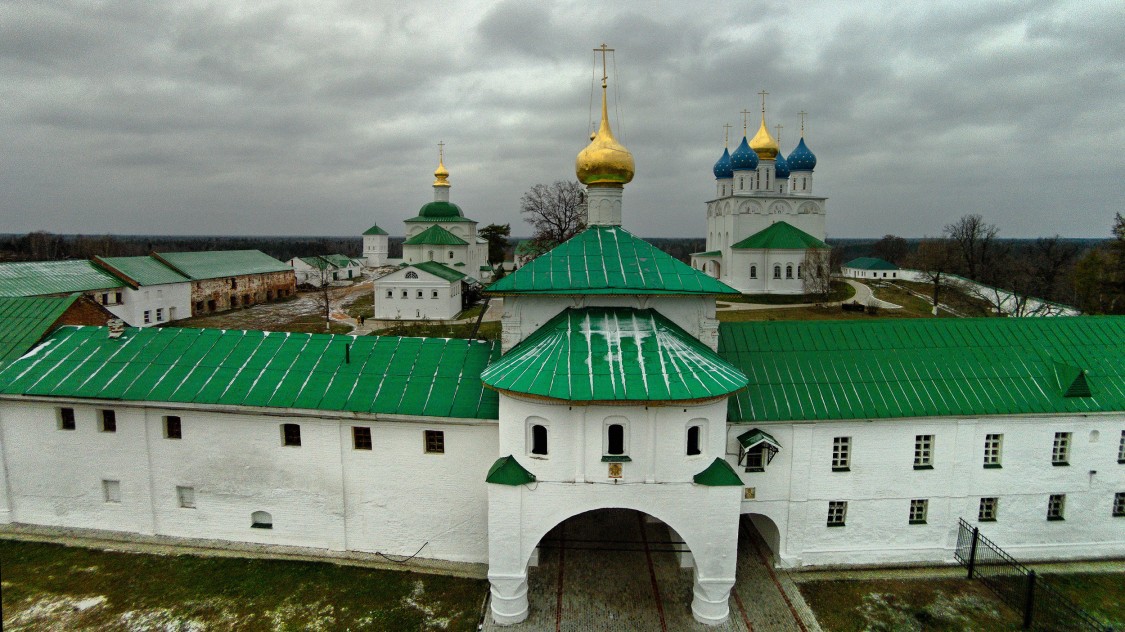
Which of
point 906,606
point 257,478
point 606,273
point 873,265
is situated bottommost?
point 906,606

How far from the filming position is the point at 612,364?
14195 mm

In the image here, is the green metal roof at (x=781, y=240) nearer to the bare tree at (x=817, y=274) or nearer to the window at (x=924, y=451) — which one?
the bare tree at (x=817, y=274)

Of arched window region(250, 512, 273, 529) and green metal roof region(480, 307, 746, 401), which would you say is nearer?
green metal roof region(480, 307, 746, 401)

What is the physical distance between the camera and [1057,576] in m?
16.9

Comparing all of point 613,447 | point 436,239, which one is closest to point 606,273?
point 613,447

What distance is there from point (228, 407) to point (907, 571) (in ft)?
61.4

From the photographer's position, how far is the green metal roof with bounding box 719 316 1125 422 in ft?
54.5

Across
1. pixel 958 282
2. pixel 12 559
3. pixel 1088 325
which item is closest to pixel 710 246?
pixel 958 282

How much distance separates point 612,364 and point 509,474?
3.46 m

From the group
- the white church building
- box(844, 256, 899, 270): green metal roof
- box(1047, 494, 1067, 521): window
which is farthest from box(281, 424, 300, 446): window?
box(844, 256, 899, 270): green metal roof

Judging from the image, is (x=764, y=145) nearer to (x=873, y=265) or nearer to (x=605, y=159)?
(x=873, y=265)

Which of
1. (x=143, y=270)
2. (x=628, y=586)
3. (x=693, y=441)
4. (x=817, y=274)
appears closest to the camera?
(x=693, y=441)

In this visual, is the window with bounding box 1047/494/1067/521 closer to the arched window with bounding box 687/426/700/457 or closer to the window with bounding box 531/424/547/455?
the arched window with bounding box 687/426/700/457

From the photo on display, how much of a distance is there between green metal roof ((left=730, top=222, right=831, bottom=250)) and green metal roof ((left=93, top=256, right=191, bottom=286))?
4860cm
